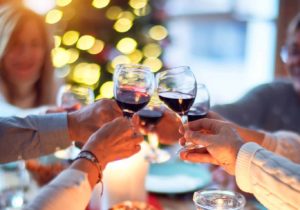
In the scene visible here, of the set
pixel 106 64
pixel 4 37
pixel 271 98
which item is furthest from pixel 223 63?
pixel 4 37

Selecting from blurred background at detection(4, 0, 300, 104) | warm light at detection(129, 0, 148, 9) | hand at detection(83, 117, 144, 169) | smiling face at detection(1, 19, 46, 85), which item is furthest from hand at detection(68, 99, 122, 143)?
warm light at detection(129, 0, 148, 9)

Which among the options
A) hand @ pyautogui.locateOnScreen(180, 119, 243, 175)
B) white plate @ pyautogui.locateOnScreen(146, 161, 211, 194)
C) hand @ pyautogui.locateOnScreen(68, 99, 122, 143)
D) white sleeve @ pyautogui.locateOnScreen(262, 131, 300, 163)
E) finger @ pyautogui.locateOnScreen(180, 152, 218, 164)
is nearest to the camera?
hand @ pyautogui.locateOnScreen(180, 119, 243, 175)

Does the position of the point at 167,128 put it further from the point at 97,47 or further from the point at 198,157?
the point at 97,47

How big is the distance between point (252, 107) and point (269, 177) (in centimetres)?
127

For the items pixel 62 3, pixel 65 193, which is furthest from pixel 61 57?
pixel 65 193

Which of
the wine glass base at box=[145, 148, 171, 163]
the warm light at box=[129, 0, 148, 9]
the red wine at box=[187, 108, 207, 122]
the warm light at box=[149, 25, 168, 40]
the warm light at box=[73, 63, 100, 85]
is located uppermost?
the warm light at box=[129, 0, 148, 9]

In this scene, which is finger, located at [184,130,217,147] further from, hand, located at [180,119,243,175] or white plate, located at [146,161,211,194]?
white plate, located at [146,161,211,194]

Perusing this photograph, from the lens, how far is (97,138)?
112cm

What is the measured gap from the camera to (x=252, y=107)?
2.21 metres

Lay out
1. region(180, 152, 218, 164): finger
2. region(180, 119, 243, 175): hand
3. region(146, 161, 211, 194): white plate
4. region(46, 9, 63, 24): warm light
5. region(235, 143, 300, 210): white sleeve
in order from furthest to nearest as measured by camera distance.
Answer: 1. region(46, 9, 63, 24): warm light
2. region(146, 161, 211, 194): white plate
3. region(180, 152, 218, 164): finger
4. region(180, 119, 243, 175): hand
5. region(235, 143, 300, 210): white sleeve

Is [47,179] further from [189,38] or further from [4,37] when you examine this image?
[189,38]

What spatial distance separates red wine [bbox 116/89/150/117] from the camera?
1.20m

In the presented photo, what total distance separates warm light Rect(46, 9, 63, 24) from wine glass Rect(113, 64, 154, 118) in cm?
174

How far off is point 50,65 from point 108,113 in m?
1.20
